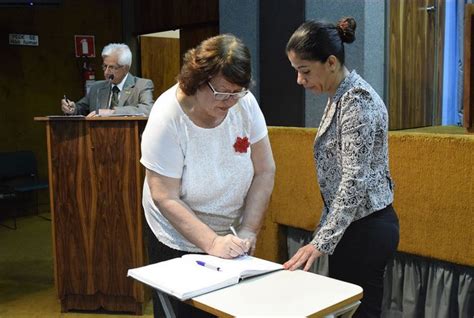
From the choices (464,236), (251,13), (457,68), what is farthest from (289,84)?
(464,236)

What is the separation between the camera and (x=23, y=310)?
3.20 metres

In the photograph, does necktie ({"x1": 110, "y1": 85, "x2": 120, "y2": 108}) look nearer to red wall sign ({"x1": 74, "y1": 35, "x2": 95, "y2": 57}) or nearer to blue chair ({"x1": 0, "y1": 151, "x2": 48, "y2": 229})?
blue chair ({"x1": 0, "y1": 151, "x2": 48, "y2": 229})

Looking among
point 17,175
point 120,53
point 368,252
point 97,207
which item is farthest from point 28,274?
point 368,252

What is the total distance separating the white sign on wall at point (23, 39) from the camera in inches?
224

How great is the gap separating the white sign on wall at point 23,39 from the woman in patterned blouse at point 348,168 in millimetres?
4827

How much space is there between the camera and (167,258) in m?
1.69

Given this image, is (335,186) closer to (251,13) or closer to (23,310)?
(23,310)

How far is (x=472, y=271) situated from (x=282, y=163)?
3.37 feet

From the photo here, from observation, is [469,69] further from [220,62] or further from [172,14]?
[172,14]

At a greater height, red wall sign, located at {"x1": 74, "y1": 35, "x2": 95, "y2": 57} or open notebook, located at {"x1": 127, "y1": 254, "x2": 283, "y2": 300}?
red wall sign, located at {"x1": 74, "y1": 35, "x2": 95, "y2": 57}

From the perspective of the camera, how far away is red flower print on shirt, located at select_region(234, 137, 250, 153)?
5.42 ft

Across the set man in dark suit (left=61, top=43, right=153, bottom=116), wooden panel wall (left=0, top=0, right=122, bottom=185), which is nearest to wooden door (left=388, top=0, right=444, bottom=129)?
man in dark suit (left=61, top=43, right=153, bottom=116)

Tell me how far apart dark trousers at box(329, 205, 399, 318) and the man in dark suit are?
83.4 inches

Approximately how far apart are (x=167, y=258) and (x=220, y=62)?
628 millimetres
